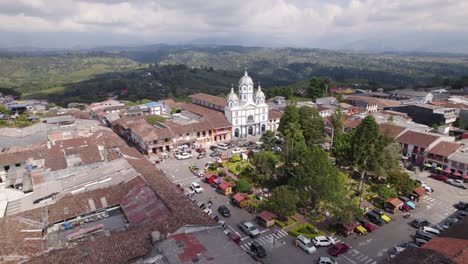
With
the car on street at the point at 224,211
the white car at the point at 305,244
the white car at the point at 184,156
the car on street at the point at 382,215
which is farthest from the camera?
the white car at the point at 184,156

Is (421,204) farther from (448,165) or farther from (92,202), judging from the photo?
(92,202)

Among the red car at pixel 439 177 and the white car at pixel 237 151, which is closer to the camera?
the red car at pixel 439 177

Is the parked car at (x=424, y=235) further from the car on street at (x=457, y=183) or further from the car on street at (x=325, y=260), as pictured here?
the car on street at (x=457, y=183)

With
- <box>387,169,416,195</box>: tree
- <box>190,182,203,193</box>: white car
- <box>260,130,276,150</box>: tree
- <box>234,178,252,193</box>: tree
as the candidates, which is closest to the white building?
<box>260,130,276,150</box>: tree

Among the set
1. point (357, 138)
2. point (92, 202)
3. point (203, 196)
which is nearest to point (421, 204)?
point (357, 138)

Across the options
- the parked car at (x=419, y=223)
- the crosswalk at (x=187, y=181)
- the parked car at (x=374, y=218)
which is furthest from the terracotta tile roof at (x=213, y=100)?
the parked car at (x=419, y=223)

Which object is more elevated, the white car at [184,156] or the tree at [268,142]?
the tree at [268,142]

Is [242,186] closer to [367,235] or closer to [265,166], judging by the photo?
[265,166]
